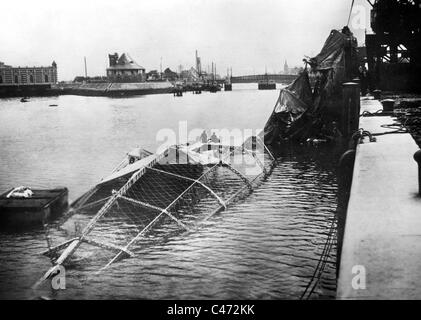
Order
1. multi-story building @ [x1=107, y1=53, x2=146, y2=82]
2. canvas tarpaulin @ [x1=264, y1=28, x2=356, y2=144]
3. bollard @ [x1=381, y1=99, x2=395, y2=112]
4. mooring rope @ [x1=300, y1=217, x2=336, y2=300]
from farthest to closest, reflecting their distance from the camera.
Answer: multi-story building @ [x1=107, y1=53, x2=146, y2=82], canvas tarpaulin @ [x1=264, y1=28, x2=356, y2=144], bollard @ [x1=381, y1=99, x2=395, y2=112], mooring rope @ [x1=300, y1=217, x2=336, y2=300]

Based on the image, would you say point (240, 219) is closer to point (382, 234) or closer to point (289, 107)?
point (382, 234)

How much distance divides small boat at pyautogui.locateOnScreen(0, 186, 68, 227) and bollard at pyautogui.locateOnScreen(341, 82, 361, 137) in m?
14.0

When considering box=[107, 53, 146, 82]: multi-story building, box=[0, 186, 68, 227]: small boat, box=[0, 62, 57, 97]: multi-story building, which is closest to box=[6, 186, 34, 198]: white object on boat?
box=[0, 186, 68, 227]: small boat

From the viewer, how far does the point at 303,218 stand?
47.4 ft

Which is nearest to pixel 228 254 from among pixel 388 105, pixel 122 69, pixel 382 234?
pixel 382 234

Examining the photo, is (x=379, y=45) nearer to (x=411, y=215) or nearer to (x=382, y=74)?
(x=382, y=74)

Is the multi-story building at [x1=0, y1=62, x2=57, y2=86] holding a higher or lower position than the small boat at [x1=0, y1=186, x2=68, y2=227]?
higher

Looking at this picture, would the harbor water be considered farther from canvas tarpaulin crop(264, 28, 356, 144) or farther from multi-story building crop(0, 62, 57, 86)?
multi-story building crop(0, 62, 57, 86)

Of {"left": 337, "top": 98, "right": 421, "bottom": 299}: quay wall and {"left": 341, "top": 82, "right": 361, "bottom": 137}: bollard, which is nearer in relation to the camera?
{"left": 337, "top": 98, "right": 421, "bottom": 299}: quay wall

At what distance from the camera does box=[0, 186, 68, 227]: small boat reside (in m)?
15.0

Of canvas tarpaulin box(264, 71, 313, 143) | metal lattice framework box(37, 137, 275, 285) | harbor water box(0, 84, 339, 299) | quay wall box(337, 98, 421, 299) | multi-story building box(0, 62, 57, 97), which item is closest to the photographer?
quay wall box(337, 98, 421, 299)

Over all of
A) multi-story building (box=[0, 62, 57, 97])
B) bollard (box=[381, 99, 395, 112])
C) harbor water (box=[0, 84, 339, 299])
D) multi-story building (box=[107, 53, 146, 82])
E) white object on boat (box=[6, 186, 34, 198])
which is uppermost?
multi-story building (box=[107, 53, 146, 82])

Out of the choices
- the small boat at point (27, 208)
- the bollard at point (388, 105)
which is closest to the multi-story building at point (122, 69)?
the bollard at point (388, 105)

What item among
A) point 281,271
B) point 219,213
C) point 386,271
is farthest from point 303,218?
point 386,271
